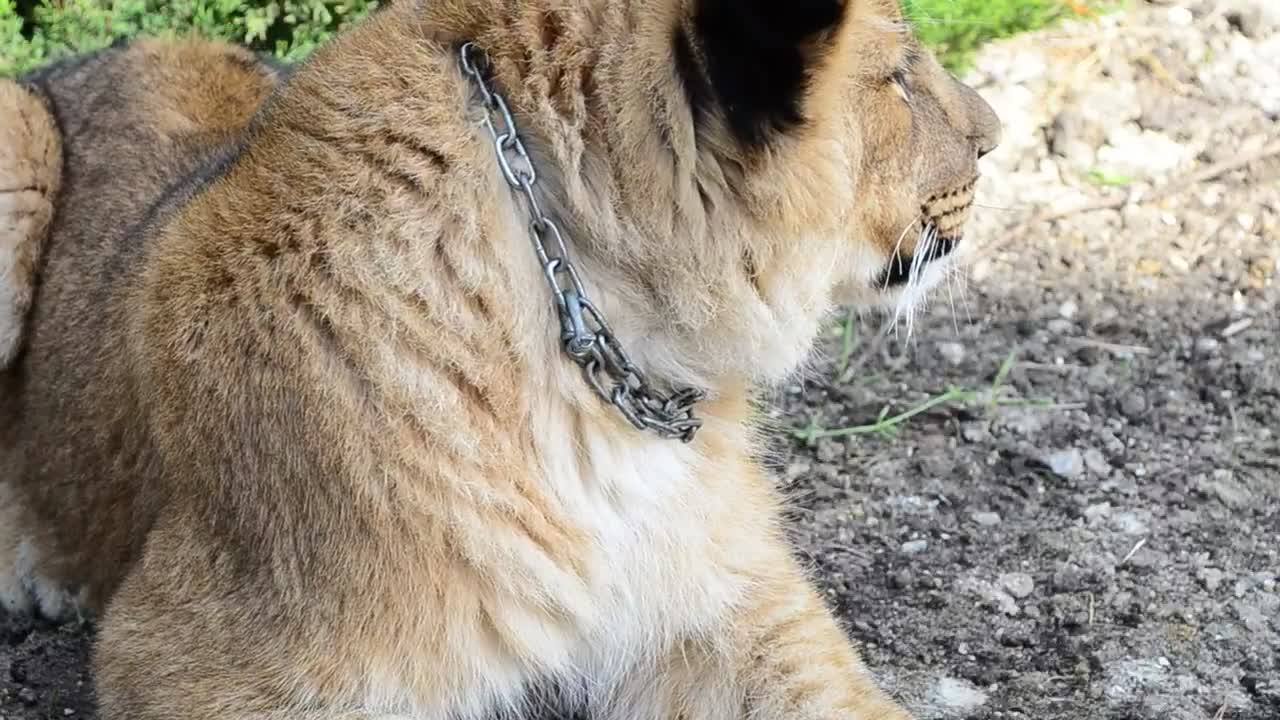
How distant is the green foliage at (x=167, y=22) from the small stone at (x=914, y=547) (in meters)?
2.45

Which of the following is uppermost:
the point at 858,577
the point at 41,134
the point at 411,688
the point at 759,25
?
the point at 759,25

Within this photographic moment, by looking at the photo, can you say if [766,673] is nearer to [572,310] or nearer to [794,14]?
[572,310]

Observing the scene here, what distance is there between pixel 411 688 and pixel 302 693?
0.18m

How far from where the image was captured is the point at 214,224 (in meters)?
2.67

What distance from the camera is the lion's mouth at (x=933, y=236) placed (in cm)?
279

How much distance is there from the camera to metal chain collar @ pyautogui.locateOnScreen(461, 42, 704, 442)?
2426 millimetres

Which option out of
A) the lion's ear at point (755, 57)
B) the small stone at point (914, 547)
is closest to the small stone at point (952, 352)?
the small stone at point (914, 547)

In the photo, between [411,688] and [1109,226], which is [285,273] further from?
[1109,226]

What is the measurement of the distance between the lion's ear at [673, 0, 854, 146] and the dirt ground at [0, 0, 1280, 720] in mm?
1376

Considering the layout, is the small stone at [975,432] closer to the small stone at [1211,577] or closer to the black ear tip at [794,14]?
the small stone at [1211,577]

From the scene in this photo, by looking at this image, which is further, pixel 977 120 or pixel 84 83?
pixel 84 83

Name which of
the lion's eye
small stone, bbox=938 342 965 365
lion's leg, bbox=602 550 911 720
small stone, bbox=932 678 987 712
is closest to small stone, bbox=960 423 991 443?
small stone, bbox=938 342 965 365

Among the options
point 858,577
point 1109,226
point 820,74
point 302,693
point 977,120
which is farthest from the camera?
point 1109,226

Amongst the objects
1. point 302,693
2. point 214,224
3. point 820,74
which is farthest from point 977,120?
point 302,693
